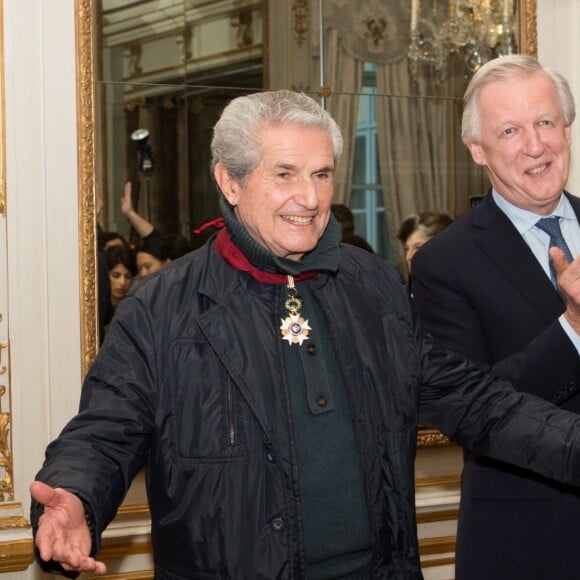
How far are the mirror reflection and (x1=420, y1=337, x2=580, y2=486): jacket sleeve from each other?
148 centimetres

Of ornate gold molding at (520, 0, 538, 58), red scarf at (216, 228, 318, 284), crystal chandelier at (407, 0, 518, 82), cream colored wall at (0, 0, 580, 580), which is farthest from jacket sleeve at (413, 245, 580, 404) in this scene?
ornate gold molding at (520, 0, 538, 58)

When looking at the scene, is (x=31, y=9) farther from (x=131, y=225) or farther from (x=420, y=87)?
(x=420, y=87)

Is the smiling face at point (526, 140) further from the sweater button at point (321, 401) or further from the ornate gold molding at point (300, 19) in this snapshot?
the ornate gold molding at point (300, 19)

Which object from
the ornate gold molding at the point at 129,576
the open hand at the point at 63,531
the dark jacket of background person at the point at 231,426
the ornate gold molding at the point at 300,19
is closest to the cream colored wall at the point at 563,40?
the ornate gold molding at the point at 300,19

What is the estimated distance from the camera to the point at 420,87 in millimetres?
3818

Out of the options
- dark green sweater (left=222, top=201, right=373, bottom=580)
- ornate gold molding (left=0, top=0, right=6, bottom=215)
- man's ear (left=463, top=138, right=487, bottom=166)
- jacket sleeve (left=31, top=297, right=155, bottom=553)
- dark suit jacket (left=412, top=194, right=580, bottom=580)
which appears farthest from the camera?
ornate gold molding (left=0, top=0, right=6, bottom=215)

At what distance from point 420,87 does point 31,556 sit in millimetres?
2061

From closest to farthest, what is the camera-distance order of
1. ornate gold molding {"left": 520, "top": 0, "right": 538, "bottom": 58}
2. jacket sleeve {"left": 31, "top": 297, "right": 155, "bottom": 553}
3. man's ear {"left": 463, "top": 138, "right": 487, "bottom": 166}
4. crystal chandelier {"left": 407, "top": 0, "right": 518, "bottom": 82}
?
1. jacket sleeve {"left": 31, "top": 297, "right": 155, "bottom": 553}
2. man's ear {"left": 463, "top": 138, "right": 487, "bottom": 166}
3. crystal chandelier {"left": 407, "top": 0, "right": 518, "bottom": 82}
4. ornate gold molding {"left": 520, "top": 0, "right": 538, "bottom": 58}

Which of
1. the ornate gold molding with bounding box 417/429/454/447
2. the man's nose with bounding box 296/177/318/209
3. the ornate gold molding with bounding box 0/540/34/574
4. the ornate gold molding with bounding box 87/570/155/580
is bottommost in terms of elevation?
the ornate gold molding with bounding box 87/570/155/580

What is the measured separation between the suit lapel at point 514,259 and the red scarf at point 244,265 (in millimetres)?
511

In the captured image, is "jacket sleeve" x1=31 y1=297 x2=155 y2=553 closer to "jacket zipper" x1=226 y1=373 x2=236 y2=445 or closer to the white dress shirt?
"jacket zipper" x1=226 y1=373 x2=236 y2=445

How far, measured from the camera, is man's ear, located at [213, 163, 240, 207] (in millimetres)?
2059

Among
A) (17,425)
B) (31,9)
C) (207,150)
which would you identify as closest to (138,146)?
(207,150)

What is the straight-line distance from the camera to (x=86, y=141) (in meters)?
3.32
